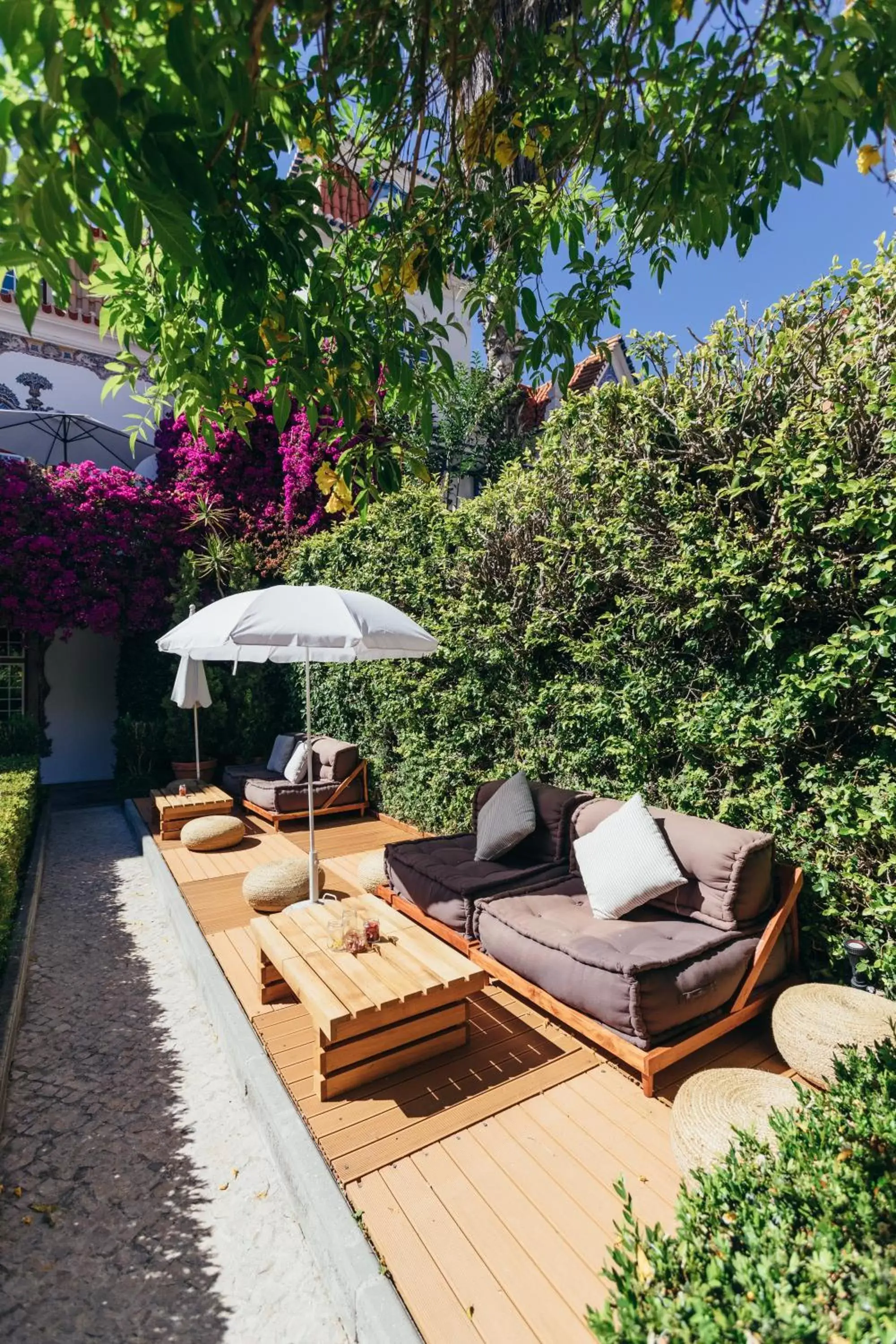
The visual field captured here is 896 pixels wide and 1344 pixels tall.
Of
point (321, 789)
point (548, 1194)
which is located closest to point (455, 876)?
point (548, 1194)

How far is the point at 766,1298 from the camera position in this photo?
3.97 ft

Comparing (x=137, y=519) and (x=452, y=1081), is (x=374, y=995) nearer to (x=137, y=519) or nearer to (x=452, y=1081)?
(x=452, y=1081)

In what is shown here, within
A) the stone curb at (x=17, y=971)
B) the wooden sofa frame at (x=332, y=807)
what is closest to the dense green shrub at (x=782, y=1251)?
the stone curb at (x=17, y=971)

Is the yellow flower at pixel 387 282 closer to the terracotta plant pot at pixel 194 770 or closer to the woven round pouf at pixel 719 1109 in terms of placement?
the woven round pouf at pixel 719 1109

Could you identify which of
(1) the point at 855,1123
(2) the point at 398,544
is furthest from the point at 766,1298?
(2) the point at 398,544

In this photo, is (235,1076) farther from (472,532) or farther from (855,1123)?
(472,532)

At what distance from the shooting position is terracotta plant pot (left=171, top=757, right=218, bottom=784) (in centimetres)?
976

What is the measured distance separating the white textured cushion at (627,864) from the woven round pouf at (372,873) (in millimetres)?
1914

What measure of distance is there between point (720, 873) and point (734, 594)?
150 cm

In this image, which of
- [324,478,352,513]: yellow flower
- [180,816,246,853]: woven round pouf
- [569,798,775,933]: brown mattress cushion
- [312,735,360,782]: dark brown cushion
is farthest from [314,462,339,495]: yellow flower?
[312,735,360,782]: dark brown cushion

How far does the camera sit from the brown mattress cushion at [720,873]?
3.32 m

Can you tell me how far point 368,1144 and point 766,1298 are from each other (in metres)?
1.85

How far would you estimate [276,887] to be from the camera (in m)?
4.98

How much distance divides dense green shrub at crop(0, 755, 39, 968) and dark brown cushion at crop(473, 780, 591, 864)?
11.0ft
